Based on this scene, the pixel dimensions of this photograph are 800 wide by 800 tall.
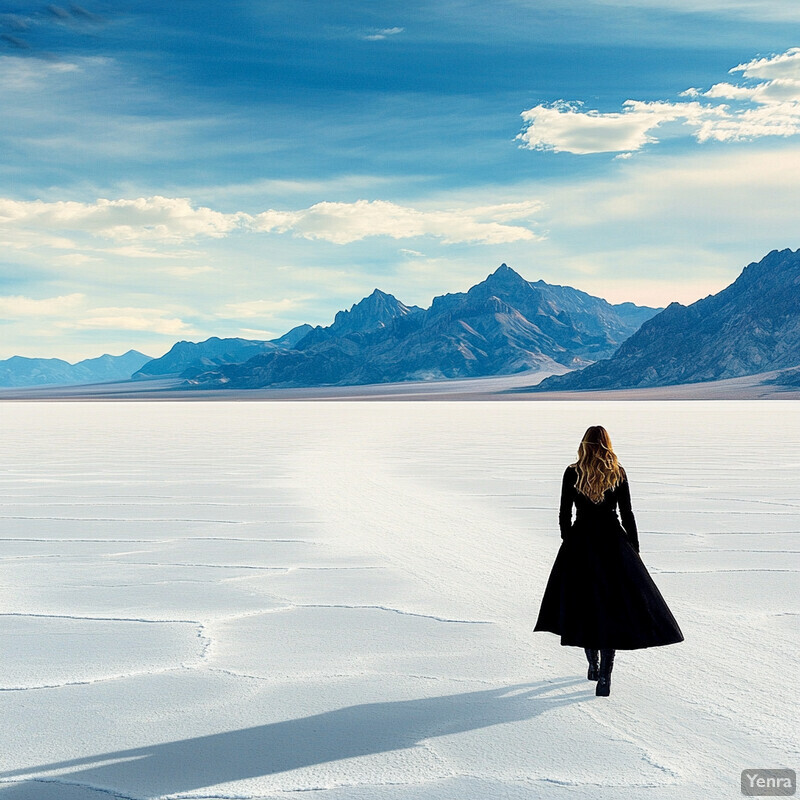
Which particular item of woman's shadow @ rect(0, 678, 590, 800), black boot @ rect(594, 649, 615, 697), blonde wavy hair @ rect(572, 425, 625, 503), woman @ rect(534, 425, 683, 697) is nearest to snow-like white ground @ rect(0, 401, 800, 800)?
woman's shadow @ rect(0, 678, 590, 800)

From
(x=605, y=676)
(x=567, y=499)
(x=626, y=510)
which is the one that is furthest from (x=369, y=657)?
(x=626, y=510)

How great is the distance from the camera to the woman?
429 cm

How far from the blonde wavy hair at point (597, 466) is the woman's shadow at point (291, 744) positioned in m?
1.05

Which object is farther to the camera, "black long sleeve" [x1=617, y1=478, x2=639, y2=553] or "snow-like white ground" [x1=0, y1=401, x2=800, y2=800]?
"black long sleeve" [x1=617, y1=478, x2=639, y2=553]

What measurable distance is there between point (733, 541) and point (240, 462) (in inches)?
456

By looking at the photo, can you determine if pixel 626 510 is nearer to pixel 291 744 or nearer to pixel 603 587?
Result: pixel 603 587

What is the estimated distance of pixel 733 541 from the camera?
8477 mm

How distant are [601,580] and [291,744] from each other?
5.63 ft

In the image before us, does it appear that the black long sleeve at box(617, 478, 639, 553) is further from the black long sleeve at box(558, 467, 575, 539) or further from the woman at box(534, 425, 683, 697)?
the black long sleeve at box(558, 467, 575, 539)

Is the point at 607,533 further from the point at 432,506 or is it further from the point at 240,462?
the point at 240,462

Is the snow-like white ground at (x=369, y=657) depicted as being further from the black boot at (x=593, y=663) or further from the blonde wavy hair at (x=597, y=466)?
the blonde wavy hair at (x=597, y=466)

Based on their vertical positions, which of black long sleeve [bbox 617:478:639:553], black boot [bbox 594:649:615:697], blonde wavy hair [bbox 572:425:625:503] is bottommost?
black boot [bbox 594:649:615:697]

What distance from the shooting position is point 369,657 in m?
5.02

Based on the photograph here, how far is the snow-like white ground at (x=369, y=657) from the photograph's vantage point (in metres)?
3.55
